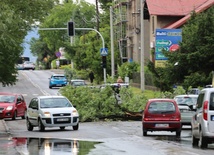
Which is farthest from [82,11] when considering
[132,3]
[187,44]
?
[187,44]

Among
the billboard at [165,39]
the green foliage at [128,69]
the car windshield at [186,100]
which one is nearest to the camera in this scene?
the car windshield at [186,100]

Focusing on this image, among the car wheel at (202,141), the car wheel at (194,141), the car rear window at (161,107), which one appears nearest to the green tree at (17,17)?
the car rear window at (161,107)

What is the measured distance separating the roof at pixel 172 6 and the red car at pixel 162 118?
157 feet

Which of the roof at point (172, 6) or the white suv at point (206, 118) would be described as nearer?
the white suv at point (206, 118)

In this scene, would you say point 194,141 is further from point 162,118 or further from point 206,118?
point 162,118

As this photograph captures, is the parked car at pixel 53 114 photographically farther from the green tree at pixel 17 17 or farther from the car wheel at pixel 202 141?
the car wheel at pixel 202 141

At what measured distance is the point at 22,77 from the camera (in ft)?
351

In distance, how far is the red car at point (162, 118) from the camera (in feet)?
99.0

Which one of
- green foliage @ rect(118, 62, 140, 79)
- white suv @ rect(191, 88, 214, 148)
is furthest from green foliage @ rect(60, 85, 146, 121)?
green foliage @ rect(118, 62, 140, 79)

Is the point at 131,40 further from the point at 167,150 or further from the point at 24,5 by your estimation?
the point at 167,150

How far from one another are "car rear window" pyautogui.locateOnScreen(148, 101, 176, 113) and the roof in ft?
156

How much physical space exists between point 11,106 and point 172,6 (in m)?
36.8

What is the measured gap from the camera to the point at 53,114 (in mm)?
33750

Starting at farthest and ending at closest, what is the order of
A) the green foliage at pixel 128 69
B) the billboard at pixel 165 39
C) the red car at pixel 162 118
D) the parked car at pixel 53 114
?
the green foliage at pixel 128 69, the billboard at pixel 165 39, the parked car at pixel 53 114, the red car at pixel 162 118
